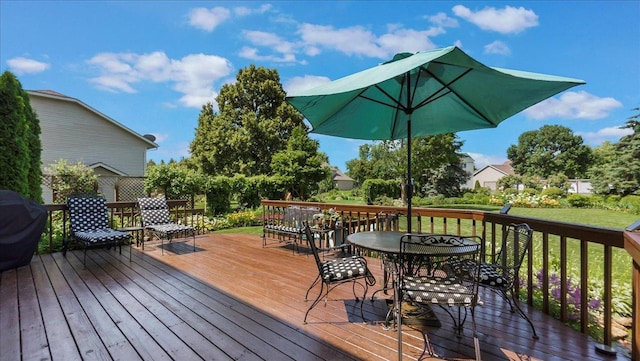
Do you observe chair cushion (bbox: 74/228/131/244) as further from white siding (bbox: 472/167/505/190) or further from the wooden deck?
white siding (bbox: 472/167/505/190)

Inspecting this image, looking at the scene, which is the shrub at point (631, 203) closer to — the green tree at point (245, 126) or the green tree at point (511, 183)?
the green tree at point (511, 183)

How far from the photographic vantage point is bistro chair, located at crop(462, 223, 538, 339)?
2501 millimetres

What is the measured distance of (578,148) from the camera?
42844mm

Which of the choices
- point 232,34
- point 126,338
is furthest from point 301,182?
point 126,338

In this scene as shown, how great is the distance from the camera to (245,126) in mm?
20297

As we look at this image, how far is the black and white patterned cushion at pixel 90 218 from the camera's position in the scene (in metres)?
4.96

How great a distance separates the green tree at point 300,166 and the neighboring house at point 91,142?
19.9 ft

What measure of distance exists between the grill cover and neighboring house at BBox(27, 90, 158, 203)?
312 inches

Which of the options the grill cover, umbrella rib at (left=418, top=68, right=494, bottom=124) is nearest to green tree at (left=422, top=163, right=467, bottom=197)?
umbrella rib at (left=418, top=68, right=494, bottom=124)

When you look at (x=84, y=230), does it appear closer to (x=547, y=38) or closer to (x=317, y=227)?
(x=317, y=227)

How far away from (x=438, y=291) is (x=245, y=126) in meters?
19.6

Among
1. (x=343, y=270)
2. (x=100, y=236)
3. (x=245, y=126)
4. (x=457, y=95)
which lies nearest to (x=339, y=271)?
(x=343, y=270)

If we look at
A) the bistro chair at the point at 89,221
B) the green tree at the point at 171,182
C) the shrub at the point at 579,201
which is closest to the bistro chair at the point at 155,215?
the bistro chair at the point at 89,221

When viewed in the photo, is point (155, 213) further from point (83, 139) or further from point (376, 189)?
point (376, 189)
